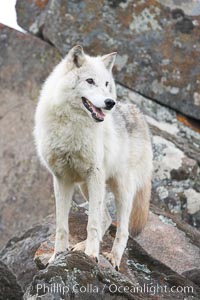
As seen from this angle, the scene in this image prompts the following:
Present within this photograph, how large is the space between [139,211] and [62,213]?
110cm

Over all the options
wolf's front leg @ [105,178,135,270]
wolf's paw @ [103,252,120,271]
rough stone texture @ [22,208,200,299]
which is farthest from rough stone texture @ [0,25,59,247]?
wolf's paw @ [103,252,120,271]

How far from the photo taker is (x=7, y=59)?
487 inches

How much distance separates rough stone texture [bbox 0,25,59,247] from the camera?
11.7m

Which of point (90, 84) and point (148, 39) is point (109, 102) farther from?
point (148, 39)

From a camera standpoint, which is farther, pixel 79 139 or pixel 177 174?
pixel 177 174

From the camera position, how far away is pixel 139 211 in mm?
7930

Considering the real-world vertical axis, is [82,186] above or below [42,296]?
below

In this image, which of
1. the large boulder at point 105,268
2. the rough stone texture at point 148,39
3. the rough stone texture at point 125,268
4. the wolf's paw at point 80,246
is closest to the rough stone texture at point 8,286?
the large boulder at point 105,268

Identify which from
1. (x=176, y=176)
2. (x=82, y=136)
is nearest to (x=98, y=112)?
(x=82, y=136)

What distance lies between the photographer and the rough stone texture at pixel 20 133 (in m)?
11.7

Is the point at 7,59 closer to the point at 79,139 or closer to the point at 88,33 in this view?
the point at 88,33

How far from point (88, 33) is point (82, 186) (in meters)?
4.41

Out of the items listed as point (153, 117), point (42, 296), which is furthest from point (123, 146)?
point (153, 117)

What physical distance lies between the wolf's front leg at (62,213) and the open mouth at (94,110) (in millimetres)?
782
